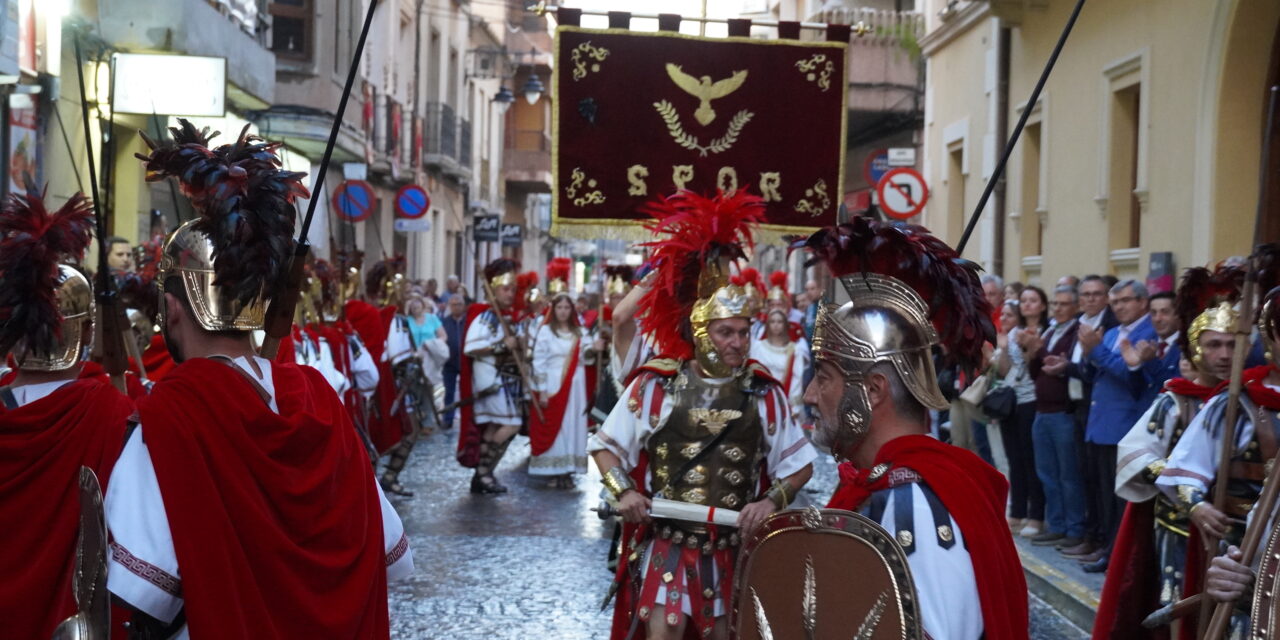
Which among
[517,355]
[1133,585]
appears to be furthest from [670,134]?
[517,355]

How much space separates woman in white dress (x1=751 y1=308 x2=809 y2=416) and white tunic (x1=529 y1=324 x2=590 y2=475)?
1697mm

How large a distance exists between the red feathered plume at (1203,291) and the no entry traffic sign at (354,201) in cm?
1383

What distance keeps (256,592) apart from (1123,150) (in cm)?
1248

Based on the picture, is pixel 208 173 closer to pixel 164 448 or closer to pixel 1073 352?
pixel 164 448

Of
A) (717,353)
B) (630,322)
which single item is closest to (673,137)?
(630,322)

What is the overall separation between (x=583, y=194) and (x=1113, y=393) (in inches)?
134

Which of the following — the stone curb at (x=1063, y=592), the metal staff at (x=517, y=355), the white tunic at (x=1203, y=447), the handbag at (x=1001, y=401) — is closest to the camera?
the white tunic at (x=1203, y=447)

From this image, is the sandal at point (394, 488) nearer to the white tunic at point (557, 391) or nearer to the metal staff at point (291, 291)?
the white tunic at point (557, 391)

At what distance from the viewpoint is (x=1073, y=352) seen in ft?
34.4

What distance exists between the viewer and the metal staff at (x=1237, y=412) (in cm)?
452

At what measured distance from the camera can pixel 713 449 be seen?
613cm

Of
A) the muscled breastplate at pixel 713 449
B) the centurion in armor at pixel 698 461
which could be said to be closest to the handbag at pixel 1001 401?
the centurion in armor at pixel 698 461

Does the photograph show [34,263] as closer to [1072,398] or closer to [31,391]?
[31,391]

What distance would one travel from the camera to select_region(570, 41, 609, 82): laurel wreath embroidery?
9.33 meters
